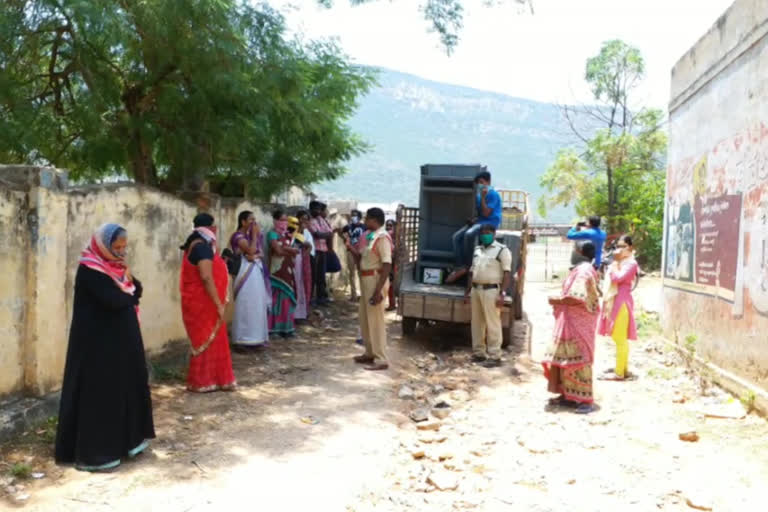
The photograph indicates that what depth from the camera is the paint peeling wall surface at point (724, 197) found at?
17.5ft

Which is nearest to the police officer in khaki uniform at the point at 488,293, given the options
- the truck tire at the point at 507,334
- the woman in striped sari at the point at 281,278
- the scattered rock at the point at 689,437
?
the truck tire at the point at 507,334

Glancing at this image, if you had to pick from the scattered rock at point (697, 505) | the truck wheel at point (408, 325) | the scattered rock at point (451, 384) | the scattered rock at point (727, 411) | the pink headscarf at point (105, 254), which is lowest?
the scattered rock at point (697, 505)

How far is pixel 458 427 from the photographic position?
5.09 meters

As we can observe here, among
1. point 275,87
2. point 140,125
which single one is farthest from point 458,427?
point 140,125

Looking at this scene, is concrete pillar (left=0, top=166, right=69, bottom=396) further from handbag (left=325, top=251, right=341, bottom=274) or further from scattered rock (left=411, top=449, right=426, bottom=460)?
handbag (left=325, top=251, right=341, bottom=274)

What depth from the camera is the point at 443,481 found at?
154 inches

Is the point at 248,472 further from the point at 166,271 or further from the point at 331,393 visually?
the point at 166,271

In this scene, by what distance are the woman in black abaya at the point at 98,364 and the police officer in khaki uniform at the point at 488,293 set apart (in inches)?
155

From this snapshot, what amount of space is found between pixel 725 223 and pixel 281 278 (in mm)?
4998

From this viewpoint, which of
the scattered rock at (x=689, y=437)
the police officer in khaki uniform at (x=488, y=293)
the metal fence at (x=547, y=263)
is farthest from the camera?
the metal fence at (x=547, y=263)

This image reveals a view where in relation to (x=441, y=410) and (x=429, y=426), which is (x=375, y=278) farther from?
(x=429, y=426)

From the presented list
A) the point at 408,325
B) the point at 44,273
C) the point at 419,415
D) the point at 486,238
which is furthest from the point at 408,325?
the point at 44,273

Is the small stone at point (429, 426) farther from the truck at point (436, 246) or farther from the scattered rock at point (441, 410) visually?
the truck at point (436, 246)

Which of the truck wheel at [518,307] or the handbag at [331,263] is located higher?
the handbag at [331,263]
